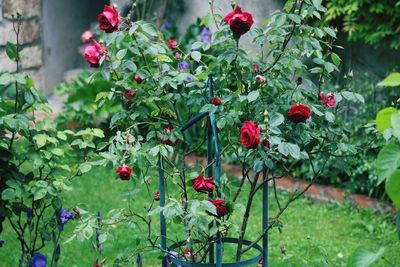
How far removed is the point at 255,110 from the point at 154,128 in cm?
38

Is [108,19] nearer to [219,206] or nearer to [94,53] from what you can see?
[94,53]

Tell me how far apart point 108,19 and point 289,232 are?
235 centimetres

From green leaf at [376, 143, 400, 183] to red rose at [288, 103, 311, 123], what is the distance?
588mm

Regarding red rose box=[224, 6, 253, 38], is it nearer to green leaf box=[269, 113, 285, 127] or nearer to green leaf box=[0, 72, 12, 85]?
green leaf box=[269, 113, 285, 127]

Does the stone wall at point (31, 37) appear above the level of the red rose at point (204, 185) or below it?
above

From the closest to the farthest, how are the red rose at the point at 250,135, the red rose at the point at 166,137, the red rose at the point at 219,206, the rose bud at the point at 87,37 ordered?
the red rose at the point at 250,135 → the red rose at the point at 219,206 → the red rose at the point at 166,137 → the rose bud at the point at 87,37

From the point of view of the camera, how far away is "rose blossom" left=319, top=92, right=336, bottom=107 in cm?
259

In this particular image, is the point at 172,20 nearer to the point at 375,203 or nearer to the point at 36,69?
the point at 36,69

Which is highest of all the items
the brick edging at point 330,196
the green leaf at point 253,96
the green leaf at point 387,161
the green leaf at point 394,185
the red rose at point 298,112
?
the green leaf at point 253,96

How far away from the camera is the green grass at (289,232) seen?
3.95 meters

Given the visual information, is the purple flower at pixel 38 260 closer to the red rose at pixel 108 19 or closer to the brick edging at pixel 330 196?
the red rose at pixel 108 19

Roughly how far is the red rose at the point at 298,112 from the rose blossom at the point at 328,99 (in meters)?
0.33

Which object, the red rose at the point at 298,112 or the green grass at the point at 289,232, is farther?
the green grass at the point at 289,232

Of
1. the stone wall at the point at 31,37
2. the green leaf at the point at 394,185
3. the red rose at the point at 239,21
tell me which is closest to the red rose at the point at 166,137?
the red rose at the point at 239,21
